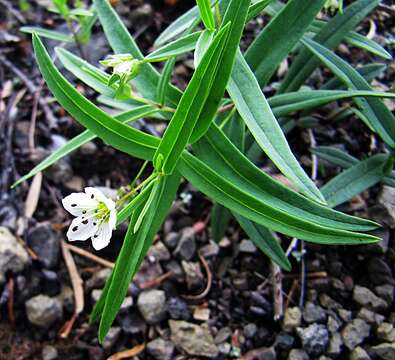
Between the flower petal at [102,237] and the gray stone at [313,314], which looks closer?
the flower petal at [102,237]

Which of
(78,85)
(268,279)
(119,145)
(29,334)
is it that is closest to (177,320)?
(268,279)

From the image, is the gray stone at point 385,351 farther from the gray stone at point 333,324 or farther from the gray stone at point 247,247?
the gray stone at point 247,247

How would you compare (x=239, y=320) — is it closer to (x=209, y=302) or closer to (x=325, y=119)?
(x=209, y=302)

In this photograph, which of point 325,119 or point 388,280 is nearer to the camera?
point 388,280

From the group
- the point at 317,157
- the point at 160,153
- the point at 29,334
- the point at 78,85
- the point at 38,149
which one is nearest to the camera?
the point at 160,153

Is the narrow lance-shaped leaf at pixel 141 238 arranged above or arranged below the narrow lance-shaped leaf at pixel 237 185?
below

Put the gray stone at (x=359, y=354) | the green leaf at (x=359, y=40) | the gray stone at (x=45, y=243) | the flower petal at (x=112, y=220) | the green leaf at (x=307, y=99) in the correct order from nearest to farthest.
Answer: the flower petal at (x=112, y=220)
the green leaf at (x=307, y=99)
the gray stone at (x=359, y=354)
the green leaf at (x=359, y=40)
the gray stone at (x=45, y=243)

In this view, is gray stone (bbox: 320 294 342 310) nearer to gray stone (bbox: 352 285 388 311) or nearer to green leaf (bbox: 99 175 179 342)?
gray stone (bbox: 352 285 388 311)

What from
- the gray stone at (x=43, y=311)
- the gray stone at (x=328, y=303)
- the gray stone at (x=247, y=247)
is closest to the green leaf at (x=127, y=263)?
the gray stone at (x=43, y=311)
